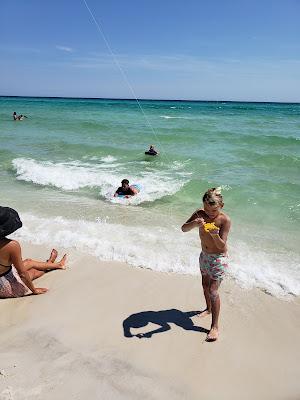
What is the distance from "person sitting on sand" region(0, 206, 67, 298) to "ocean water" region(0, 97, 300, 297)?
3.93ft

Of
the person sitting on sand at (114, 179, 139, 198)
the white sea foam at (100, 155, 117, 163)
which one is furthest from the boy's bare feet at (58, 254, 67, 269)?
the white sea foam at (100, 155, 117, 163)

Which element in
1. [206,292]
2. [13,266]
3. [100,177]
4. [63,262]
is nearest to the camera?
[206,292]

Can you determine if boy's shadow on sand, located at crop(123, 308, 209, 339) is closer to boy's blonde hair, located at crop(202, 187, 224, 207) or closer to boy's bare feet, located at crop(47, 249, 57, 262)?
boy's blonde hair, located at crop(202, 187, 224, 207)

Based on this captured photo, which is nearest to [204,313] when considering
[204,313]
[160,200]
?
[204,313]

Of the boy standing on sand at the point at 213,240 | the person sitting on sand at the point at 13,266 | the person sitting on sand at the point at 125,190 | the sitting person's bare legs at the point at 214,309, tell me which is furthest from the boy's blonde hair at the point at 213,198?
the person sitting on sand at the point at 125,190

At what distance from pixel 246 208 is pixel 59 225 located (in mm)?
4414

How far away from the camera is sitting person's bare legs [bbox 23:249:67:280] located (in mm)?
5336

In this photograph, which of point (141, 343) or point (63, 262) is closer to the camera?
point (141, 343)

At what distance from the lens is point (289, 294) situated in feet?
16.9

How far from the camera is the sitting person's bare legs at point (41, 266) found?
17.5 feet

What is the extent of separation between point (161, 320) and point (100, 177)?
835 centimetres

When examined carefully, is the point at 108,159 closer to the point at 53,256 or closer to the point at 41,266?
the point at 53,256

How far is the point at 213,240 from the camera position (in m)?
3.87

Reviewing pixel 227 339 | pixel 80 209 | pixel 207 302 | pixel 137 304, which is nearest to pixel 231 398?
pixel 227 339
